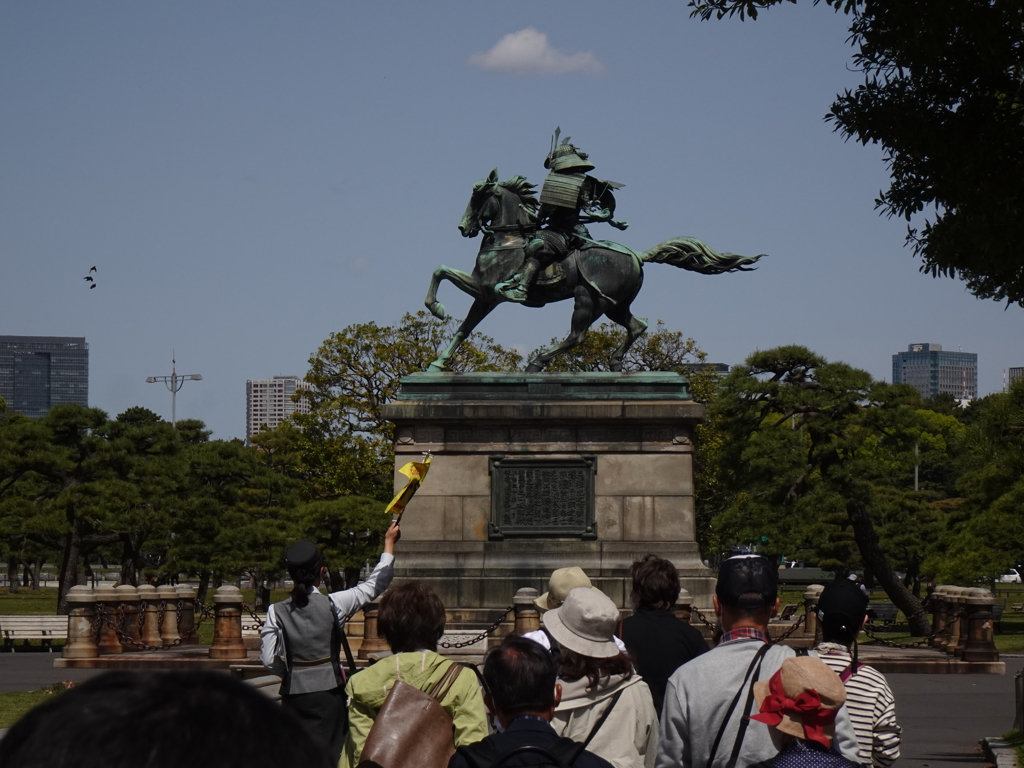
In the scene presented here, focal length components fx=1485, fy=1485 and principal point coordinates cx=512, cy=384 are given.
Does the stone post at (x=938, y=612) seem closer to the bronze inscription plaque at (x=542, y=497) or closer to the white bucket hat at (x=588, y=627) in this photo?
the bronze inscription plaque at (x=542, y=497)

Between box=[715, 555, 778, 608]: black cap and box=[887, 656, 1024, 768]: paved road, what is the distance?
677 centimetres

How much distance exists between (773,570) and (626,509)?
1549 centimetres

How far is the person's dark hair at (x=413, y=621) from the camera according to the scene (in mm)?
5453

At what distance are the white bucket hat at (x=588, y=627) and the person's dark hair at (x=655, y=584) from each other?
127cm

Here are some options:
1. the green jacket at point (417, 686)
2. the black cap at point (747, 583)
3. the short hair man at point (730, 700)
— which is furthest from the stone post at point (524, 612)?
the short hair man at point (730, 700)

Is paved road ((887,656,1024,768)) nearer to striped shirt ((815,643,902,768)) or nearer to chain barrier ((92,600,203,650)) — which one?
striped shirt ((815,643,902,768))

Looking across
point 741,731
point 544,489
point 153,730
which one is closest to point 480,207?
point 544,489

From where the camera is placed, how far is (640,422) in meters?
21.1

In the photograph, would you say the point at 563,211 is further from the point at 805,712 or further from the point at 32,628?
the point at 805,712

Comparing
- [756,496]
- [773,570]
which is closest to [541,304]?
[756,496]

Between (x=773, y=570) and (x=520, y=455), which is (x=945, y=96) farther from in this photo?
(x=520, y=455)

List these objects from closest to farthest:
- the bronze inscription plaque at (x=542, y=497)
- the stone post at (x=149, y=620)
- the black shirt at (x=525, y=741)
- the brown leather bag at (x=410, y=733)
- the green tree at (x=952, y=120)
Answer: the black shirt at (x=525, y=741), the brown leather bag at (x=410, y=733), the green tree at (x=952, y=120), the bronze inscription plaque at (x=542, y=497), the stone post at (x=149, y=620)

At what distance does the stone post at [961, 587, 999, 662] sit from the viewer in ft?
66.9

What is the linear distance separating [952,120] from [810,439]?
21.7m
